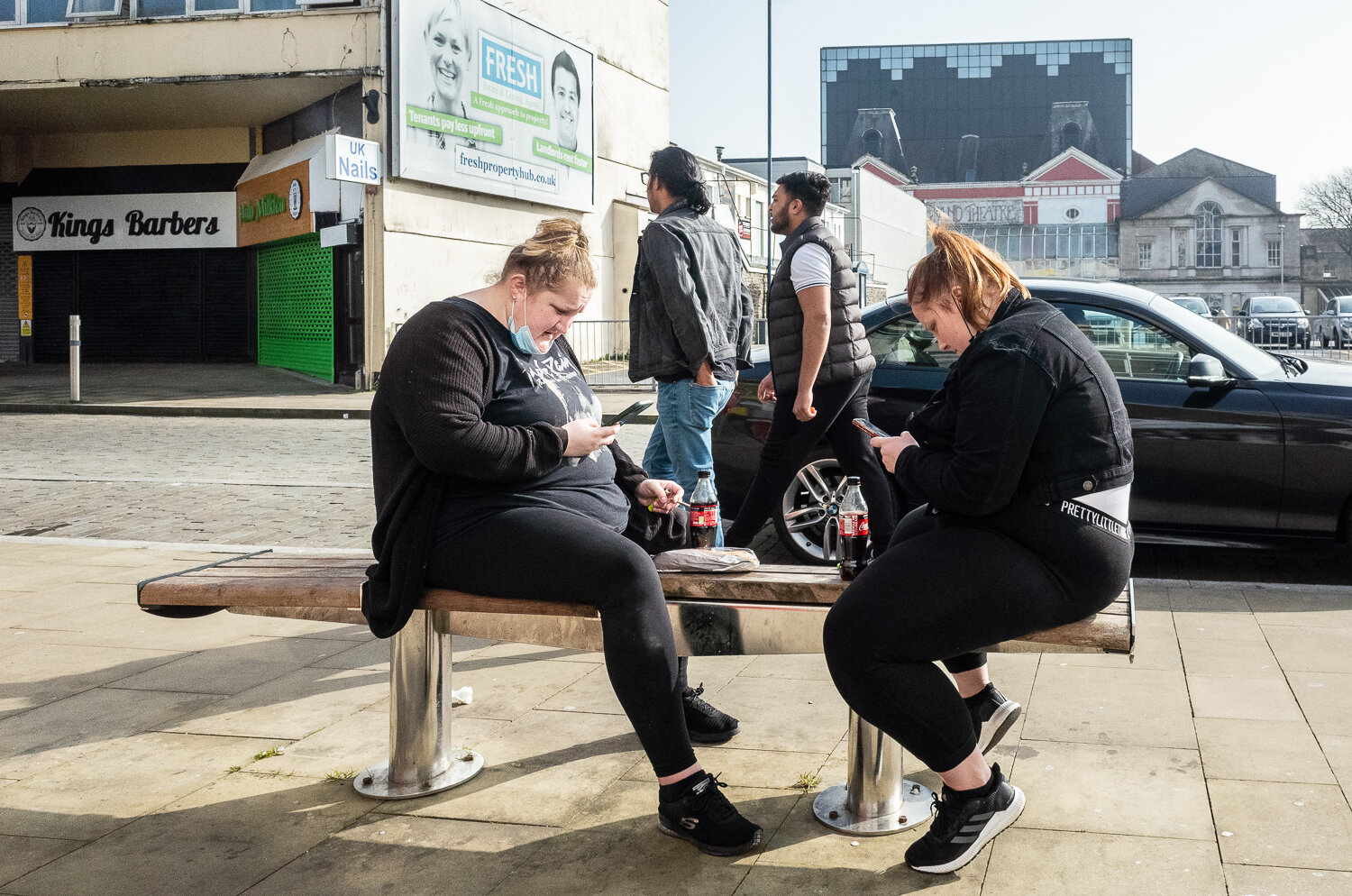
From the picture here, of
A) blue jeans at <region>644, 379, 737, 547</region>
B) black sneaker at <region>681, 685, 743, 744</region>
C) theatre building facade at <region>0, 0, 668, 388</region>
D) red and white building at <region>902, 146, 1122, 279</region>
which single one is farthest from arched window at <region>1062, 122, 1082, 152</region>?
black sneaker at <region>681, 685, 743, 744</region>

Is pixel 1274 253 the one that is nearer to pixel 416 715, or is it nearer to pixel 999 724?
pixel 999 724

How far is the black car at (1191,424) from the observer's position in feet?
20.2

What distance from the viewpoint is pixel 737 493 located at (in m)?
7.04

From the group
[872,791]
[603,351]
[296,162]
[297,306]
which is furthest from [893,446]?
[603,351]

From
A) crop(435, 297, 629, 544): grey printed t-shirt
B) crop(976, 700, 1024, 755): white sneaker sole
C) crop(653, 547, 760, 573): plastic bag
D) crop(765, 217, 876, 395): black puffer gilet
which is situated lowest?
crop(976, 700, 1024, 755): white sneaker sole

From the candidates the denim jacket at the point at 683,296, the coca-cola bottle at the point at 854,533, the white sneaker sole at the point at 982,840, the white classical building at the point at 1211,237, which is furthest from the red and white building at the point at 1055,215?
the white sneaker sole at the point at 982,840

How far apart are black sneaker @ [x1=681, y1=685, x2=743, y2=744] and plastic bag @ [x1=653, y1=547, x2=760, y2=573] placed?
26.1 inches

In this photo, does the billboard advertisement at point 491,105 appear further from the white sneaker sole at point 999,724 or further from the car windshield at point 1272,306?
the car windshield at point 1272,306

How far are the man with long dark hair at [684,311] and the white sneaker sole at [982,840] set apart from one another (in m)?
2.21

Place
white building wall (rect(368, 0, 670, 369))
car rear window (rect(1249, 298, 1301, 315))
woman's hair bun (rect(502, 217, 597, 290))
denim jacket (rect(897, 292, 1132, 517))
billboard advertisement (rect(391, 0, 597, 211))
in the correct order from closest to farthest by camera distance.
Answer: denim jacket (rect(897, 292, 1132, 517)) → woman's hair bun (rect(502, 217, 597, 290)) → billboard advertisement (rect(391, 0, 597, 211)) → white building wall (rect(368, 0, 670, 369)) → car rear window (rect(1249, 298, 1301, 315))

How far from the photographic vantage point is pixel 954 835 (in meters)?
2.91

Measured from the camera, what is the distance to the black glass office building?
349 feet

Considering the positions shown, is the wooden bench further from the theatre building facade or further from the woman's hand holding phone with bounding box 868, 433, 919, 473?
the theatre building facade

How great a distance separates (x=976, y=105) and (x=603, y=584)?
114m
